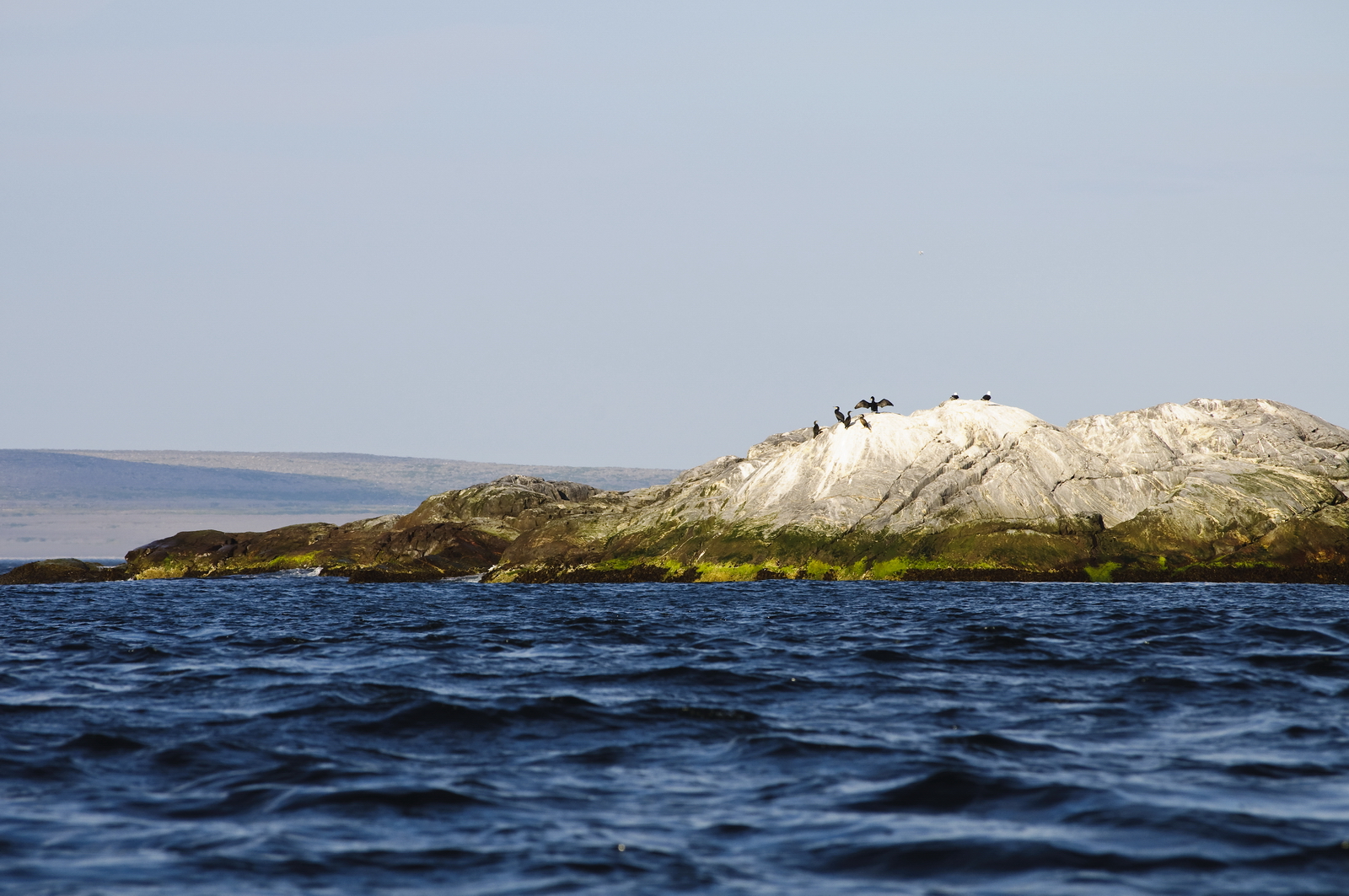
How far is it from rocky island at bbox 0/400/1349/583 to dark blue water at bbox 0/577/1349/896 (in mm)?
39547

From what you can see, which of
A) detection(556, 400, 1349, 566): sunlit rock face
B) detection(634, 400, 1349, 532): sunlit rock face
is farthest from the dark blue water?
detection(634, 400, 1349, 532): sunlit rock face

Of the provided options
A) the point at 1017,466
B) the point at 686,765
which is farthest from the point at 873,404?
the point at 686,765

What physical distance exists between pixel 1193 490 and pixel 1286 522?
17.1ft

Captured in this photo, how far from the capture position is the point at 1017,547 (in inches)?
2766

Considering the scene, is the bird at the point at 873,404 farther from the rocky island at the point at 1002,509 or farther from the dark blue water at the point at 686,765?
the dark blue water at the point at 686,765

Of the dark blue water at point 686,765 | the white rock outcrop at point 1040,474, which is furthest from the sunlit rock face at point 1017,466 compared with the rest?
the dark blue water at point 686,765

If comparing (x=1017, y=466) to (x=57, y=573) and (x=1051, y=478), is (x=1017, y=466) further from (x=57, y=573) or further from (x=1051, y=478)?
(x=57, y=573)

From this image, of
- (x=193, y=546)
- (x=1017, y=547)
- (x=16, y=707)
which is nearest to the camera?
(x=16, y=707)

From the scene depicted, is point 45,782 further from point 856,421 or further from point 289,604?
point 856,421

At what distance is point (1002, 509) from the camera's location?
242 feet

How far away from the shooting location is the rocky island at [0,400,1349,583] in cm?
6962

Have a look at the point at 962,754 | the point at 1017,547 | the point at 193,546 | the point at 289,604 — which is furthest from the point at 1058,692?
the point at 193,546

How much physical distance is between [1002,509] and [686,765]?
201 feet

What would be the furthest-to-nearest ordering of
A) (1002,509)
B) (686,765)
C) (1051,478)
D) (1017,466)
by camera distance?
(1017,466) < (1051,478) < (1002,509) < (686,765)
